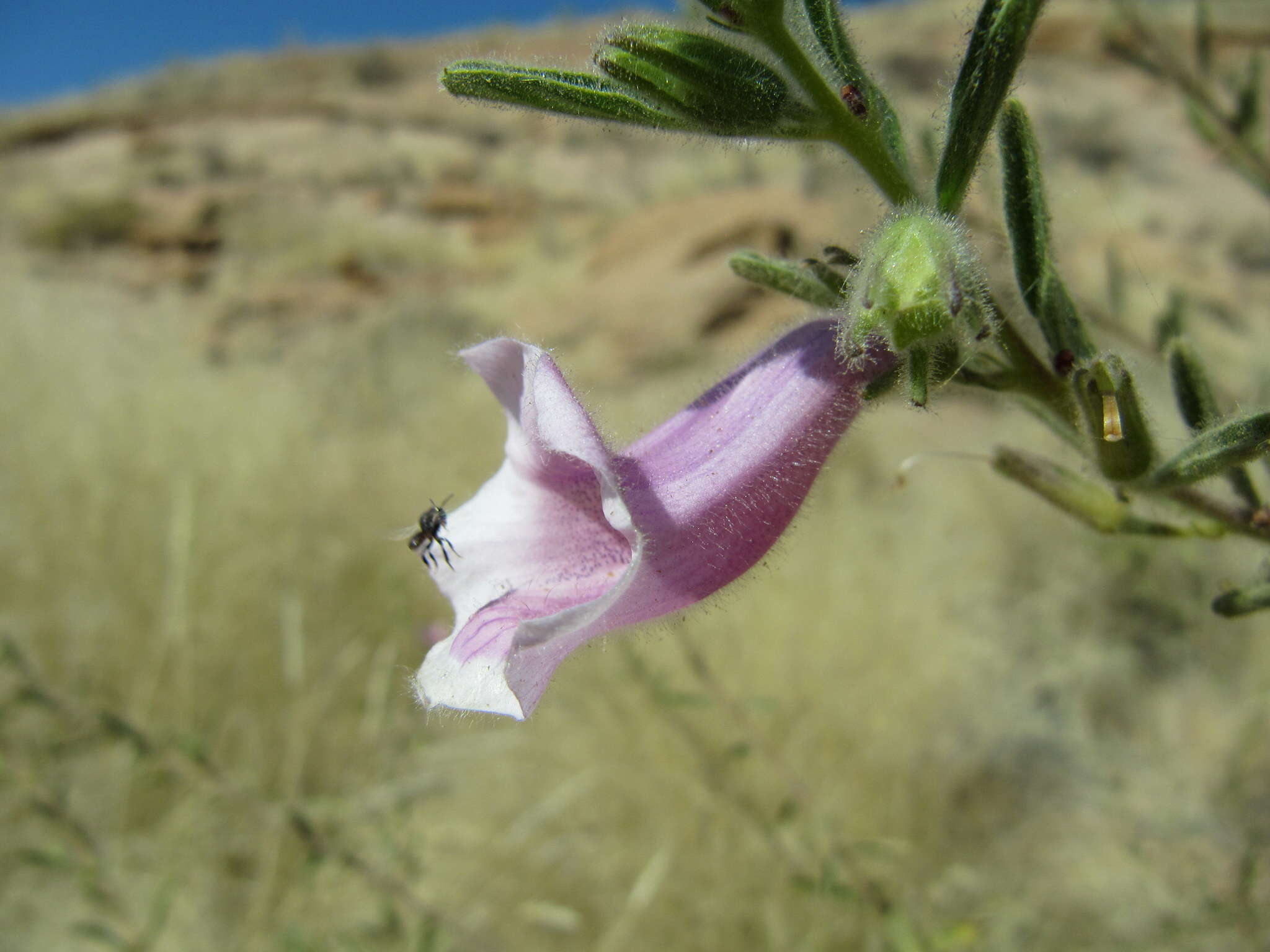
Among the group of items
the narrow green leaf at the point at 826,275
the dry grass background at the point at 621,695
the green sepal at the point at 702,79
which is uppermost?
the green sepal at the point at 702,79

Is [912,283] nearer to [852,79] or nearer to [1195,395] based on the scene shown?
[852,79]

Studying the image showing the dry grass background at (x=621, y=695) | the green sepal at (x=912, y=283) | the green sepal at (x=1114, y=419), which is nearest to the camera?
the green sepal at (x=912, y=283)

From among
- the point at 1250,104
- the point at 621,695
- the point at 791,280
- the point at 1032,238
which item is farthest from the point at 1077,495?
the point at 621,695

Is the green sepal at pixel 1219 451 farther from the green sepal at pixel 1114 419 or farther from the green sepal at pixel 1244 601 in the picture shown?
the green sepal at pixel 1244 601

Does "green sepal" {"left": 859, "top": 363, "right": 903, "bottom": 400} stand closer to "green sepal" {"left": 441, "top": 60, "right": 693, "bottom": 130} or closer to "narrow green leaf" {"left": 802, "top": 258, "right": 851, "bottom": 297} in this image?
"narrow green leaf" {"left": 802, "top": 258, "right": 851, "bottom": 297}

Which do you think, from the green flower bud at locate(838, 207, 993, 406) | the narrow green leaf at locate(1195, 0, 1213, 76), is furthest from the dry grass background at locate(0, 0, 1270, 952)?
the narrow green leaf at locate(1195, 0, 1213, 76)

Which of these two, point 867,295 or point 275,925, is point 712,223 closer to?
point 275,925

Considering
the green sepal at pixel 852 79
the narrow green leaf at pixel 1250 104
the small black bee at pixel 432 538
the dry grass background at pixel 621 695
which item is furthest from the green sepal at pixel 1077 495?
the narrow green leaf at pixel 1250 104
